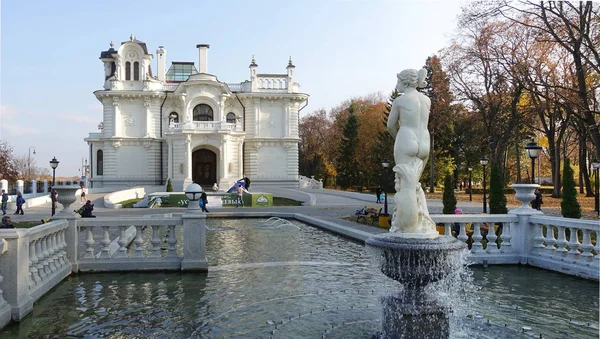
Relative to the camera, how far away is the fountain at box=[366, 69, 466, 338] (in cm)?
534

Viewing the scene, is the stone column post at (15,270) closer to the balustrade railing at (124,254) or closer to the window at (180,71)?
the balustrade railing at (124,254)

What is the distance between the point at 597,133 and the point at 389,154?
34057 mm

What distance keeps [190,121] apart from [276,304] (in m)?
39.8

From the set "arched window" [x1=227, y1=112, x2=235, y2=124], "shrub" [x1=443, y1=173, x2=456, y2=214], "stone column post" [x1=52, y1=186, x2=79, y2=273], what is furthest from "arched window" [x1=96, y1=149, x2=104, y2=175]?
"stone column post" [x1=52, y1=186, x2=79, y2=273]

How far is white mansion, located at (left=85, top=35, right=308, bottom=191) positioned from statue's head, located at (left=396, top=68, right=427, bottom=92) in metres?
40.3

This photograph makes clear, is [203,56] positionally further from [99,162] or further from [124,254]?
[124,254]

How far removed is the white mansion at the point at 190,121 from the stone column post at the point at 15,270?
128ft

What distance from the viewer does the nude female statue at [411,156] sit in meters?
5.70

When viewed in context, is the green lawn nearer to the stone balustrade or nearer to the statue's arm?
the stone balustrade

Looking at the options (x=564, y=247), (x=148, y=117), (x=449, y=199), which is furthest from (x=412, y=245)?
(x=148, y=117)

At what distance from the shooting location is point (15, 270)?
6461 mm

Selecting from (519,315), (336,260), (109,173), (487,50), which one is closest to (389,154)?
(487,50)

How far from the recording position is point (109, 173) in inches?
1967

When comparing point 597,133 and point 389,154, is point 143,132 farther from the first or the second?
point 597,133
